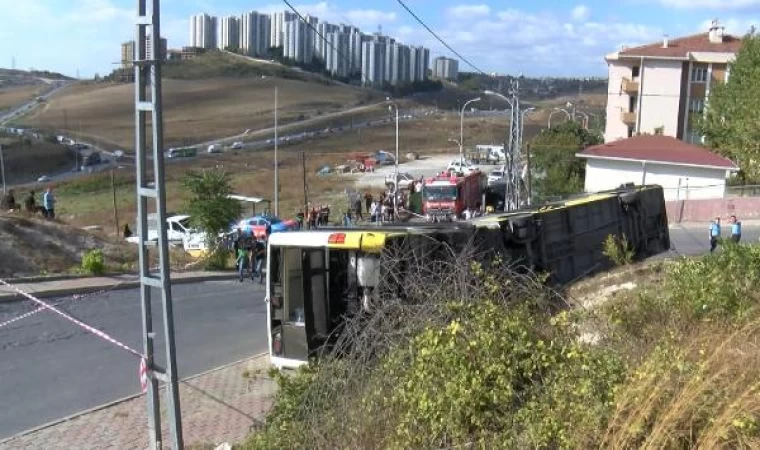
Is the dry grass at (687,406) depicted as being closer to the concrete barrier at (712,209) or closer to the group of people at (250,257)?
the group of people at (250,257)

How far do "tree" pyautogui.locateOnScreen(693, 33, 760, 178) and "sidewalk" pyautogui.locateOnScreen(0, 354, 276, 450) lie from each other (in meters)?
36.3

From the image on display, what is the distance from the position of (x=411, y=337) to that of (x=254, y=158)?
100837 mm

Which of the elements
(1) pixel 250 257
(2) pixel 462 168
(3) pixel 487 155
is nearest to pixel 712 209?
(2) pixel 462 168

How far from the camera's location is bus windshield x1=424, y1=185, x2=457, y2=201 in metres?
46.8

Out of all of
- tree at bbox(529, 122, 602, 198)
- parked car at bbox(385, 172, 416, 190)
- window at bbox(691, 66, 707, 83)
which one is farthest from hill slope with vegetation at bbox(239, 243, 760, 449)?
window at bbox(691, 66, 707, 83)

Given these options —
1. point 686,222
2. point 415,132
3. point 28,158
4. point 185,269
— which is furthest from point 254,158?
point 185,269

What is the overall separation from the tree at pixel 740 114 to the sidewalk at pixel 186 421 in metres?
36.3

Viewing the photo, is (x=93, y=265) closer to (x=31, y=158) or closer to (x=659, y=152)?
(x=659, y=152)

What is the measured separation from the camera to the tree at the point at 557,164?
49.9 meters

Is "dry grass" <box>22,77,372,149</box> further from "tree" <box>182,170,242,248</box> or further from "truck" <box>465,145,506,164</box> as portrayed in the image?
"tree" <box>182,170,242,248</box>

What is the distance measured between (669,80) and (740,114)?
91.0ft

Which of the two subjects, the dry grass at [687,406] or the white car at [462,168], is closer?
the dry grass at [687,406]

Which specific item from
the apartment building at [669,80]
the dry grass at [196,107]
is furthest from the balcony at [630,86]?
the dry grass at [196,107]

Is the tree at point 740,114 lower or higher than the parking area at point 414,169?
higher
